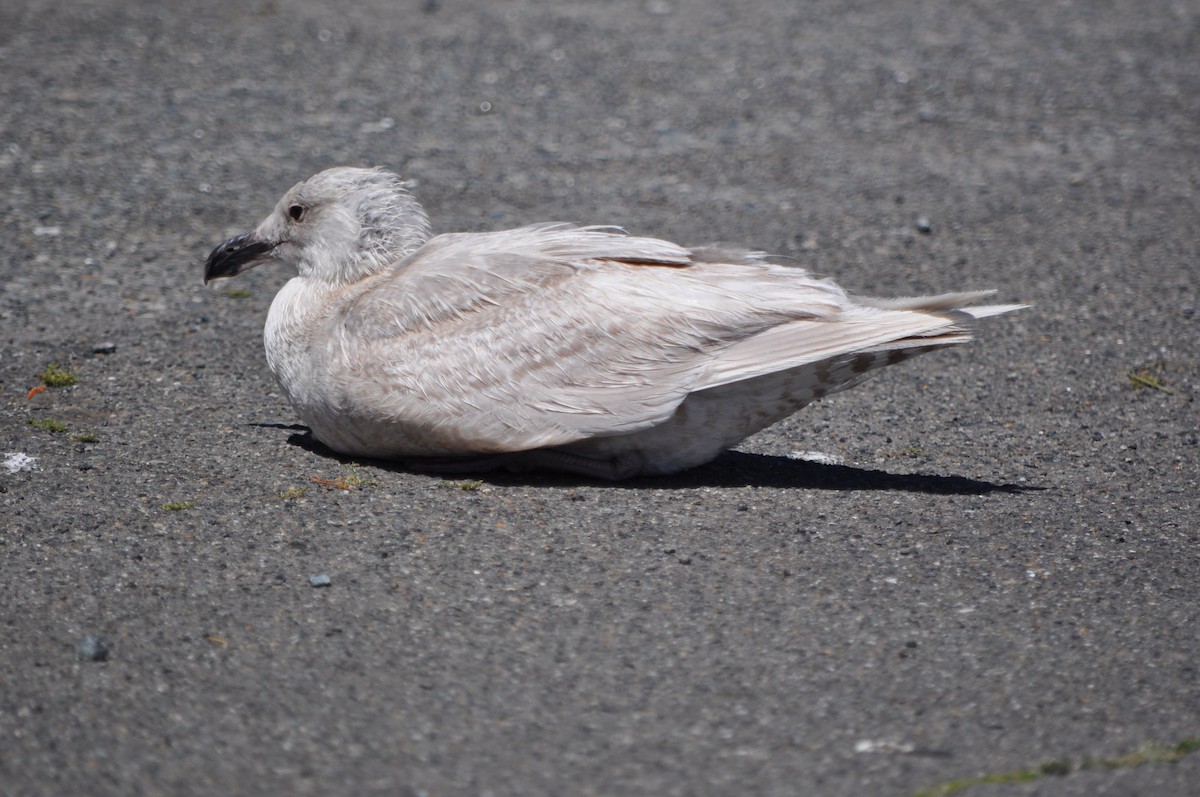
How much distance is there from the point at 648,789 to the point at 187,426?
11.0 feet

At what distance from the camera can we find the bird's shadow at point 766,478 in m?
5.48

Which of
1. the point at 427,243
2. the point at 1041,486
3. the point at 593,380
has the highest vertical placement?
the point at 427,243

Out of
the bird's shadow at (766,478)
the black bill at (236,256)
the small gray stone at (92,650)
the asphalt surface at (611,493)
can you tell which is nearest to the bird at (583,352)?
the bird's shadow at (766,478)

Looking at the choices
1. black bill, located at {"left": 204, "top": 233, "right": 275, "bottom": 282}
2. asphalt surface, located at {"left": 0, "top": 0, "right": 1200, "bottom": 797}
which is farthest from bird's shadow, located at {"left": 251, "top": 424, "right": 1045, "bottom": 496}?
black bill, located at {"left": 204, "top": 233, "right": 275, "bottom": 282}

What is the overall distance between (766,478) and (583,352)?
38.8 inches

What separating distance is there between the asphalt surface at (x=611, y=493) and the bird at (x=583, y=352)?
0.20 m

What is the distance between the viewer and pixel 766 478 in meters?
5.61

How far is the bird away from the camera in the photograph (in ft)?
17.2

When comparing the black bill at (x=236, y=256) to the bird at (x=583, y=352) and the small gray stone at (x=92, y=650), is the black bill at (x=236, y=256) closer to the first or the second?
the bird at (x=583, y=352)

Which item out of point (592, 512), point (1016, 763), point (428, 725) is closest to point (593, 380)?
point (592, 512)

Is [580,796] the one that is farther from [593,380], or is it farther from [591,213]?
[591,213]

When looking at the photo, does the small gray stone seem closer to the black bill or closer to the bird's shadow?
the bird's shadow

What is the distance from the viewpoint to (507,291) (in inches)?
215

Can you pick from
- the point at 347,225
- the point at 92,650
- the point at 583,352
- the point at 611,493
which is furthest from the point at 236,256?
the point at 92,650
